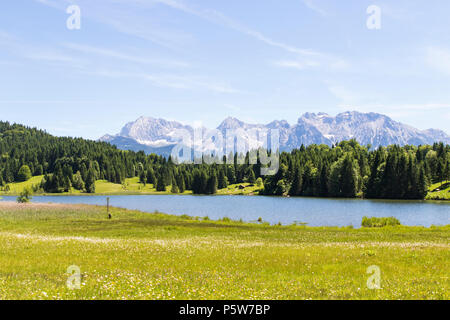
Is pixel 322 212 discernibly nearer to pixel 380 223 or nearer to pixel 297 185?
pixel 380 223

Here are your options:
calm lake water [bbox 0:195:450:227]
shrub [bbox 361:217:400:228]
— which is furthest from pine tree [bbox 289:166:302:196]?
shrub [bbox 361:217:400:228]

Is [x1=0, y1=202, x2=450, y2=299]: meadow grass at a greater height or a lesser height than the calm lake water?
greater

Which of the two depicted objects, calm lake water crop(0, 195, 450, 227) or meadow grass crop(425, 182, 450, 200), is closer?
calm lake water crop(0, 195, 450, 227)

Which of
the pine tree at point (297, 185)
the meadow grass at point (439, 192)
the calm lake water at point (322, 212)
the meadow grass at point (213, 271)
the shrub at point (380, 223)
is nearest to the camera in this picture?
the meadow grass at point (213, 271)

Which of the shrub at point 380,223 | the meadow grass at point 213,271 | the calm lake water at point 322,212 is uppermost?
the meadow grass at point 213,271

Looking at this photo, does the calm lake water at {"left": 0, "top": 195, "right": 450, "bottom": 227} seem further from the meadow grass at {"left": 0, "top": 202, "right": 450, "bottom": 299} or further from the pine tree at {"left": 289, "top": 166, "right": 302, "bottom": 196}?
the pine tree at {"left": 289, "top": 166, "right": 302, "bottom": 196}

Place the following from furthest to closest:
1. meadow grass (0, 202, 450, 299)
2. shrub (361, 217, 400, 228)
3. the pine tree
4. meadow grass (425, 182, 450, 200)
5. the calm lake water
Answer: the pine tree → meadow grass (425, 182, 450, 200) → the calm lake water → shrub (361, 217, 400, 228) → meadow grass (0, 202, 450, 299)

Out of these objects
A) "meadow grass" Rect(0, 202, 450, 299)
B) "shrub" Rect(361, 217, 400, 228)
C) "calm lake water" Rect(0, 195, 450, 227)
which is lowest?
"calm lake water" Rect(0, 195, 450, 227)

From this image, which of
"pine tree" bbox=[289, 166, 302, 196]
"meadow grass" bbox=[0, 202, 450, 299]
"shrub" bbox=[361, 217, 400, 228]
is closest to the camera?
"meadow grass" bbox=[0, 202, 450, 299]

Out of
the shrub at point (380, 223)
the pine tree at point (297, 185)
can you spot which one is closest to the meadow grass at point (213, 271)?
the shrub at point (380, 223)

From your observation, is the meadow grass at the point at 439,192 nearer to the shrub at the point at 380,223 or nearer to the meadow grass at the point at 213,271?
the shrub at the point at 380,223

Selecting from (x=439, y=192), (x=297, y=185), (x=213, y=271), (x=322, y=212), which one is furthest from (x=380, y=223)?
(x=297, y=185)
